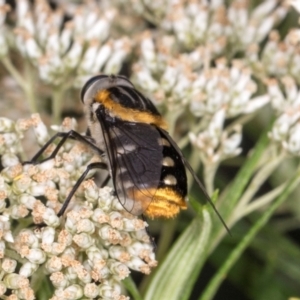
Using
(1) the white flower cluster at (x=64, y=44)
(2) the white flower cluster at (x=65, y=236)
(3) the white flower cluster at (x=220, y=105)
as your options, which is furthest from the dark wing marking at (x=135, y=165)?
(1) the white flower cluster at (x=64, y=44)

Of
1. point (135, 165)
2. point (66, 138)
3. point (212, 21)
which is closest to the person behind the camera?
point (135, 165)

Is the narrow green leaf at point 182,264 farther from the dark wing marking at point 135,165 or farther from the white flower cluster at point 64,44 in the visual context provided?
the white flower cluster at point 64,44

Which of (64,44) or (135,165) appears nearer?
(135,165)

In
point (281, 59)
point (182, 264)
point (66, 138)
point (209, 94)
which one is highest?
point (281, 59)

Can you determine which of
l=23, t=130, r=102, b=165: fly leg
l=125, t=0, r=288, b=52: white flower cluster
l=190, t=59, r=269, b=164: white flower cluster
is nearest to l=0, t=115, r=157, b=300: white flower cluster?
l=23, t=130, r=102, b=165: fly leg

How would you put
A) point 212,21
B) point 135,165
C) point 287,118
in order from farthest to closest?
point 212,21 → point 287,118 → point 135,165

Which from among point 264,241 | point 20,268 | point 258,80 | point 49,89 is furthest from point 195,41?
point 20,268

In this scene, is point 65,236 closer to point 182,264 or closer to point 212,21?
point 182,264

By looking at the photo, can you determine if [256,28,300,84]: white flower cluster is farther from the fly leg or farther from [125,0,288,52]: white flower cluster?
the fly leg

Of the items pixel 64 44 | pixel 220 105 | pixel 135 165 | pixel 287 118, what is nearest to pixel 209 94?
pixel 220 105
